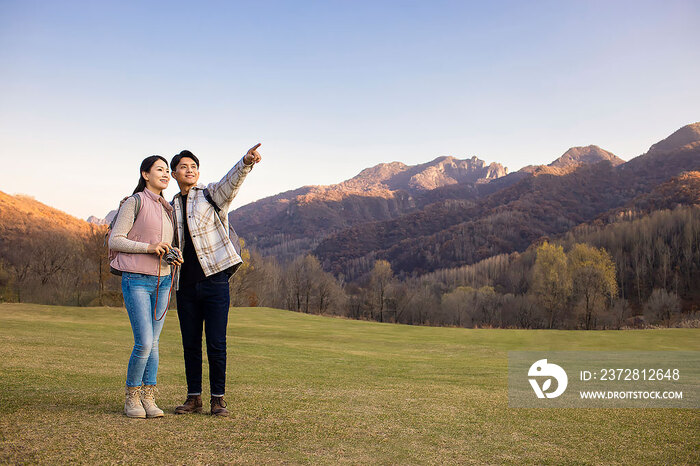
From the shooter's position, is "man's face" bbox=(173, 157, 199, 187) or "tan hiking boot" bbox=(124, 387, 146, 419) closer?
"tan hiking boot" bbox=(124, 387, 146, 419)

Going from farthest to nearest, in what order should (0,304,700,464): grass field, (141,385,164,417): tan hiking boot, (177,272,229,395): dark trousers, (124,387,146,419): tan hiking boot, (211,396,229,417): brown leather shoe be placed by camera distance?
1. (177,272,229,395): dark trousers
2. (211,396,229,417): brown leather shoe
3. (141,385,164,417): tan hiking boot
4. (124,387,146,419): tan hiking boot
5. (0,304,700,464): grass field

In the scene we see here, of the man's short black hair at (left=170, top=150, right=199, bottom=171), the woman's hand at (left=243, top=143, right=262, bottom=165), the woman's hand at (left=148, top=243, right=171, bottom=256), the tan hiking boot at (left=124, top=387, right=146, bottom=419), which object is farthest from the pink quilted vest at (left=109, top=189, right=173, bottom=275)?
the tan hiking boot at (left=124, top=387, right=146, bottom=419)

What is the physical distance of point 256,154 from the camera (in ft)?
18.1

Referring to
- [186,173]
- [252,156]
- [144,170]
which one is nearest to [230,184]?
[252,156]

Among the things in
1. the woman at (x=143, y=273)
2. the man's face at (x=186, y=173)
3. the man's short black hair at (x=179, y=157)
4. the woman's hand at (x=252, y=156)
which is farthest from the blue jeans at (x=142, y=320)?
the woman's hand at (x=252, y=156)

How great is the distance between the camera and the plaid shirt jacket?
547 centimetres

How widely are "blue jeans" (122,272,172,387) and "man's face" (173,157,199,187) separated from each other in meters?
1.20

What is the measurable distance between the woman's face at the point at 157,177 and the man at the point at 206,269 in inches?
8.9

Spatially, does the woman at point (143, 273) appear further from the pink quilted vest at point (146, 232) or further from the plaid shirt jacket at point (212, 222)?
the plaid shirt jacket at point (212, 222)

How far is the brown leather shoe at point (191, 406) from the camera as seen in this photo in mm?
5453

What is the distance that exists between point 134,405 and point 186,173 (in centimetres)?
262

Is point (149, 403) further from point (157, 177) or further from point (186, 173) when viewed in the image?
point (186, 173)

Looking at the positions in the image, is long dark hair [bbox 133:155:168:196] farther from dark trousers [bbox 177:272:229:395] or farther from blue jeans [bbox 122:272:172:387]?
dark trousers [bbox 177:272:229:395]

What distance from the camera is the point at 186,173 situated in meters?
5.78
